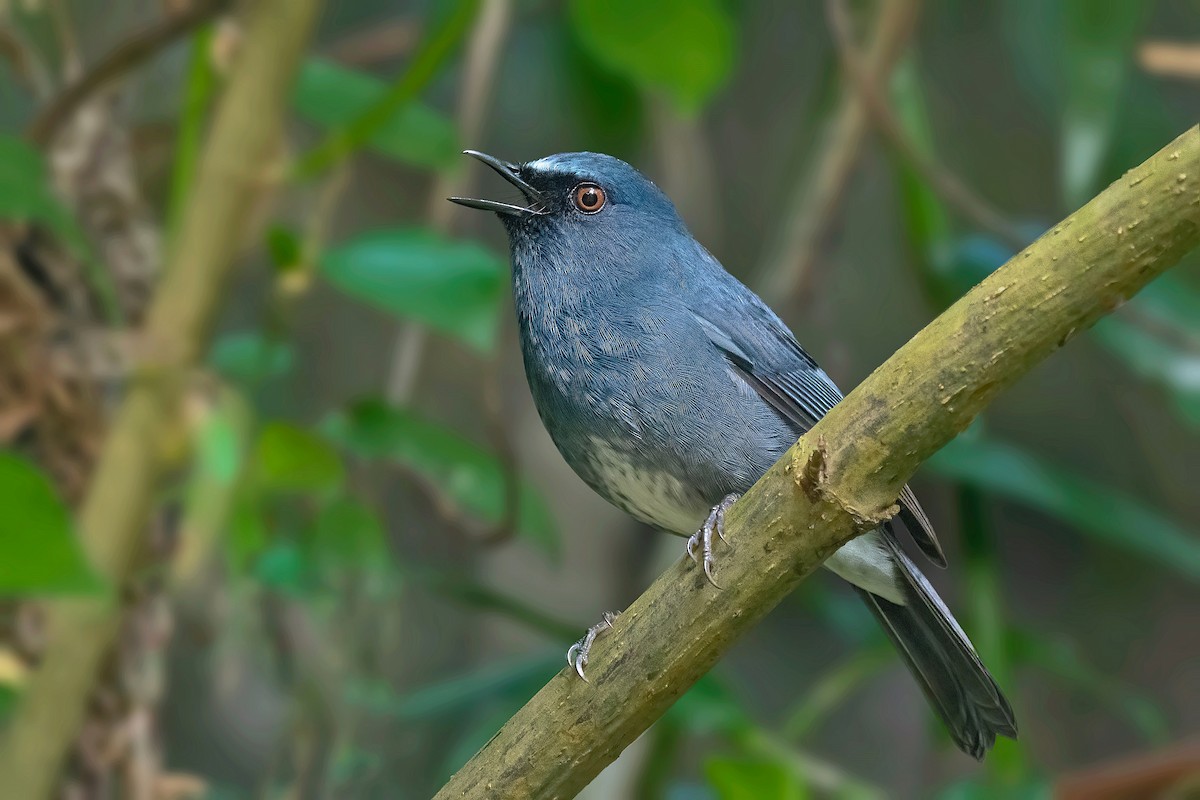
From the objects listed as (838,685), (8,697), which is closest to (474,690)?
(838,685)

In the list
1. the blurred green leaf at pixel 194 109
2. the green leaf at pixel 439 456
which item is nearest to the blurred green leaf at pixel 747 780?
the green leaf at pixel 439 456

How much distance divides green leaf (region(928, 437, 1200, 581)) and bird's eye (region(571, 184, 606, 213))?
3.96ft

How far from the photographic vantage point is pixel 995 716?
2.16 m

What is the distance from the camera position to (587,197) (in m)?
2.48

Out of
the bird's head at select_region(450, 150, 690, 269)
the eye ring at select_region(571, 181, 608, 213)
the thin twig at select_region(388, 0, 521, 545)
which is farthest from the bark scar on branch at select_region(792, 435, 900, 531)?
the thin twig at select_region(388, 0, 521, 545)

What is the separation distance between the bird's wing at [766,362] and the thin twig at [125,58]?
123 cm

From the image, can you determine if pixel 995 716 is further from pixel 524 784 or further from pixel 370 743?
pixel 370 743

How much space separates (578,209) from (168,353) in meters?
0.90

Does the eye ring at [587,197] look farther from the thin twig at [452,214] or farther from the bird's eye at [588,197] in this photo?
the thin twig at [452,214]

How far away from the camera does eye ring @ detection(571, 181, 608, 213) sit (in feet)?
8.11

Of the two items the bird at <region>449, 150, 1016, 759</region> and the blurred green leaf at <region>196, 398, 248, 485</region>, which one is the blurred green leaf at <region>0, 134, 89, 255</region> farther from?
the bird at <region>449, 150, 1016, 759</region>

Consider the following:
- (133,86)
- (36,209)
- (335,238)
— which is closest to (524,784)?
(36,209)

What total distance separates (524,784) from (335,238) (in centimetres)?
341

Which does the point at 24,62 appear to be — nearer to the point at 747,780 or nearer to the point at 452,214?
the point at 452,214
